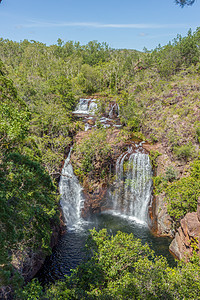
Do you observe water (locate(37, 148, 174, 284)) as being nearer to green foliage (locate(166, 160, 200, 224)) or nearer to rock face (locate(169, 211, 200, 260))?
rock face (locate(169, 211, 200, 260))

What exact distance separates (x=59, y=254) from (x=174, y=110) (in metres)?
27.7

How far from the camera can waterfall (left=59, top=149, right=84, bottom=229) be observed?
23.6m

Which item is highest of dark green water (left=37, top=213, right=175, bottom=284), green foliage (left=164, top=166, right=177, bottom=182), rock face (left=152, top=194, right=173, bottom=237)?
green foliage (left=164, top=166, right=177, bottom=182)

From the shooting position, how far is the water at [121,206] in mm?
20156

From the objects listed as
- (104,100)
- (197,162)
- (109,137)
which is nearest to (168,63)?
(104,100)

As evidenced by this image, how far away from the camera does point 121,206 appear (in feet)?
84.6

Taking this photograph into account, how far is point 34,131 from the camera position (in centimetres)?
2650

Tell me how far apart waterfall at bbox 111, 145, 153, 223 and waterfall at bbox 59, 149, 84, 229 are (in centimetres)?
476

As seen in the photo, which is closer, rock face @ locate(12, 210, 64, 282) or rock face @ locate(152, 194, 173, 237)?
rock face @ locate(12, 210, 64, 282)

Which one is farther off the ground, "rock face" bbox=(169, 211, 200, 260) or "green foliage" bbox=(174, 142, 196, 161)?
"green foliage" bbox=(174, 142, 196, 161)

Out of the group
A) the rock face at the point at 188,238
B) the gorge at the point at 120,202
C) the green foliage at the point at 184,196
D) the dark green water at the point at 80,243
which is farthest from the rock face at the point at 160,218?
the rock face at the point at 188,238

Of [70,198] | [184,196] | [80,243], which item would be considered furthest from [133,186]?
[80,243]

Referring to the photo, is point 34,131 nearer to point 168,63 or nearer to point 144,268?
point 144,268

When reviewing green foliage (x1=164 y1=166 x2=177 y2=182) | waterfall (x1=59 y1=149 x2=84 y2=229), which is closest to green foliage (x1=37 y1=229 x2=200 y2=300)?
green foliage (x1=164 y1=166 x2=177 y2=182)
